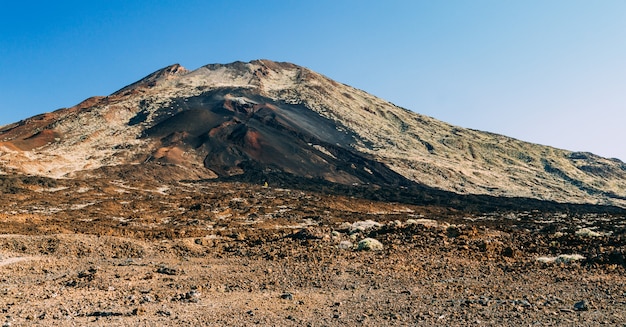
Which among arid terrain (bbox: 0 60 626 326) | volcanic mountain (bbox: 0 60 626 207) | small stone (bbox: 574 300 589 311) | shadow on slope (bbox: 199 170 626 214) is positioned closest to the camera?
small stone (bbox: 574 300 589 311)

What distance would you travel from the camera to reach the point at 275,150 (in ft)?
349

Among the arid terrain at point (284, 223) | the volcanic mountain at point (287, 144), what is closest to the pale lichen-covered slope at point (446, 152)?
the volcanic mountain at point (287, 144)

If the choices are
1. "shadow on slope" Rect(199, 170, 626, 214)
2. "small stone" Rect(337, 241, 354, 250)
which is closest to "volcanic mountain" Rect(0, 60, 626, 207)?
"shadow on slope" Rect(199, 170, 626, 214)

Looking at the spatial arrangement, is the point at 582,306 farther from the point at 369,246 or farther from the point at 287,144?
the point at 287,144

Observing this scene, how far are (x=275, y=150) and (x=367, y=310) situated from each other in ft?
311

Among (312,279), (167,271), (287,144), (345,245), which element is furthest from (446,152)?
(167,271)

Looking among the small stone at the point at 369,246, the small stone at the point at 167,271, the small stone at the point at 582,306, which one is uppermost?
the small stone at the point at 582,306

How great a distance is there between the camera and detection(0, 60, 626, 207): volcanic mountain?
314 feet

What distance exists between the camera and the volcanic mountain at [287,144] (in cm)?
9556

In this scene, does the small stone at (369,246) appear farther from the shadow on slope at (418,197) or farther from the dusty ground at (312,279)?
the shadow on slope at (418,197)

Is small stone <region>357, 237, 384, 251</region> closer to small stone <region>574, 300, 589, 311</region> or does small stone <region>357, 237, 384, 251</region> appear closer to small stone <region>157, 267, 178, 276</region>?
small stone <region>157, 267, 178, 276</region>

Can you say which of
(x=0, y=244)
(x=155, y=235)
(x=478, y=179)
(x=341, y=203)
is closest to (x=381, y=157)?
(x=478, y=179)

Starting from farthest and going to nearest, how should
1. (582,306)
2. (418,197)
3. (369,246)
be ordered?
(418,197) < (369,246) < (582,306)

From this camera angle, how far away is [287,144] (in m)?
112
